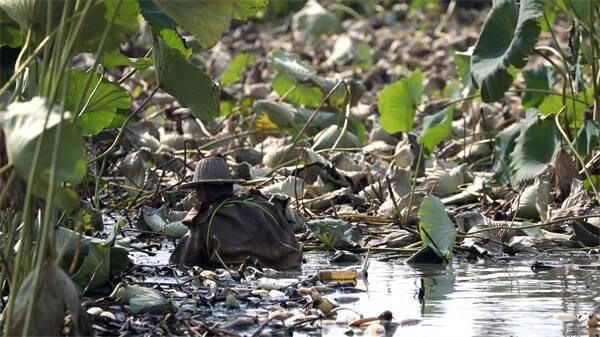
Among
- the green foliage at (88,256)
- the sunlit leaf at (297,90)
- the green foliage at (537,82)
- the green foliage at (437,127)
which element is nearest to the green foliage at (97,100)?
the green foliage at (88,256)

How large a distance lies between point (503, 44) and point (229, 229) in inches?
54.9

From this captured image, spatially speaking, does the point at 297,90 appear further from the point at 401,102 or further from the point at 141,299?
the point at 141,299

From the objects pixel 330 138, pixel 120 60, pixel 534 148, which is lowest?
pixel 534 148

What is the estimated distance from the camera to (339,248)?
379cm

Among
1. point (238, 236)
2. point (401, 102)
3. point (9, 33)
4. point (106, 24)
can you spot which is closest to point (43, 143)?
point (106, 24)

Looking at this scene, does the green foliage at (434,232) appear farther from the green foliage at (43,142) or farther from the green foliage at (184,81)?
the green foliage at (43,142)

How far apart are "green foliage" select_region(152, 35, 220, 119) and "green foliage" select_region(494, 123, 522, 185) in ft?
6.42

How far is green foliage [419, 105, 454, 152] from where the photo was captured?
16.9ft

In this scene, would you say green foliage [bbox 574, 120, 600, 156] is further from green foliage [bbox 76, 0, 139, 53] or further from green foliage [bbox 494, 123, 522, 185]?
green foliage [bbox 76, 0, 139, 53]

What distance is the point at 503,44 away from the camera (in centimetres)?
403

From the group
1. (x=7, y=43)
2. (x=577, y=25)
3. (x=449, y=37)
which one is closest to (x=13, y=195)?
(x=7, y=43)

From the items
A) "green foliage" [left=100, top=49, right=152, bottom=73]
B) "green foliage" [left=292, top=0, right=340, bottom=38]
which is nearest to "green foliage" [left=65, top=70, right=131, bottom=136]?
"green foliage" [left=100, top=49, right=152, bottom=73]

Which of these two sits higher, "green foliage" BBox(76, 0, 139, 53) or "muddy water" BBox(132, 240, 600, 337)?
"green foliage" BBox(76, 0, 139, 53)

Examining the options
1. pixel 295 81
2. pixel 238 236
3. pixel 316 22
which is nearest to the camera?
pixel 238 236
